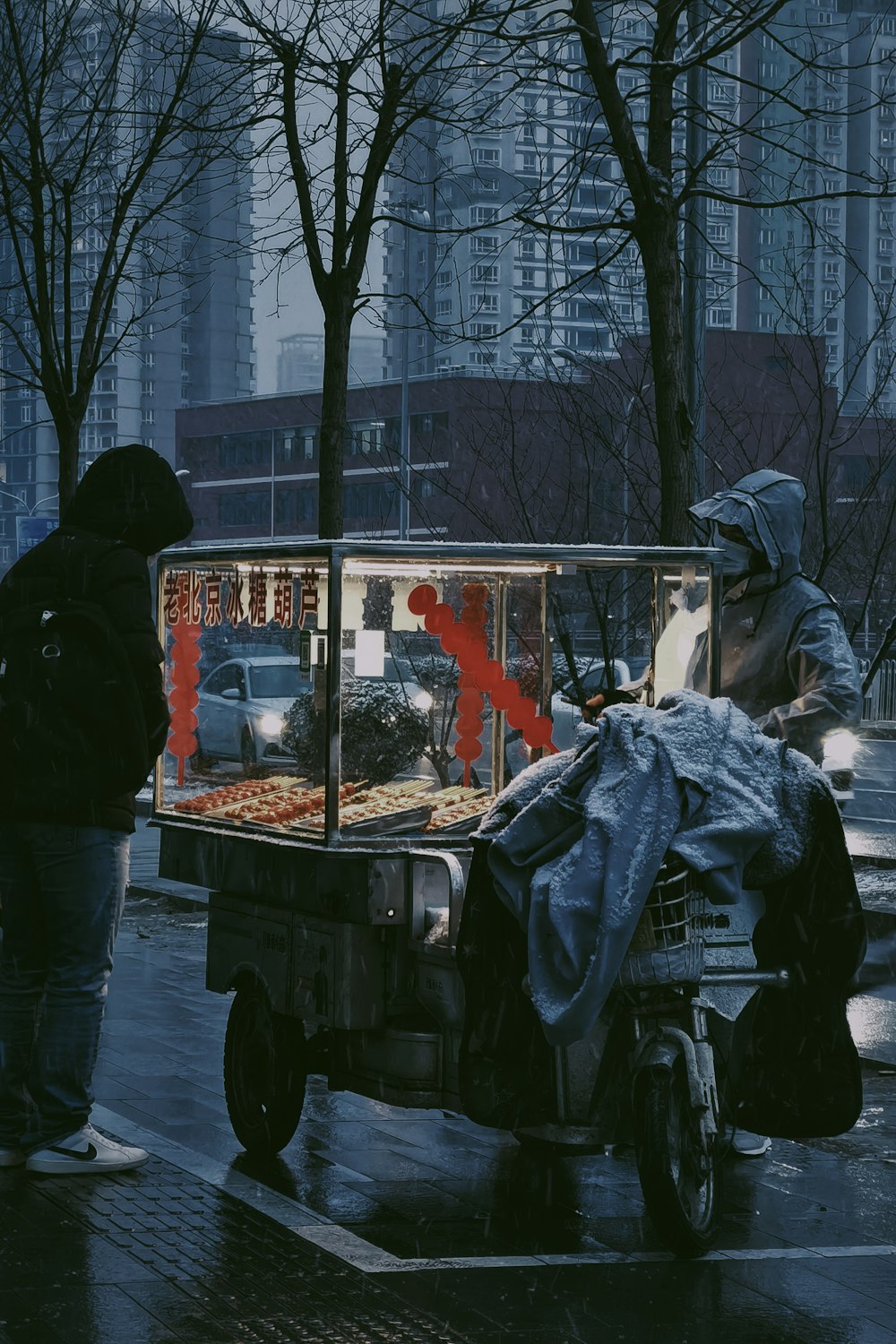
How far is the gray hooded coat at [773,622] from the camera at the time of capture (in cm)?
713

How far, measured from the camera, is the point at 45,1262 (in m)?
5.05

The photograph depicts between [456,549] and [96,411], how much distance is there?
159m

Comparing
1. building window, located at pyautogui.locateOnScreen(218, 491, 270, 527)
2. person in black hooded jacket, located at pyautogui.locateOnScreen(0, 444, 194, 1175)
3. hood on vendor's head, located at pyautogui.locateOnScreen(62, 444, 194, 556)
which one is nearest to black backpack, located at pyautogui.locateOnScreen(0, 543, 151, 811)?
person in black hooded jacket, located at pyautogui.locateOnScreen(0, 444, 194, 1175)

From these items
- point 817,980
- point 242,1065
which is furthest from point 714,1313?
point 242,1065

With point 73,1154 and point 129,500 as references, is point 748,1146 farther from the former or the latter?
point 129,500

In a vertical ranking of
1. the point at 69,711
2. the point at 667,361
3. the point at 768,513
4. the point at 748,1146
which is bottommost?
the point at 748,1146

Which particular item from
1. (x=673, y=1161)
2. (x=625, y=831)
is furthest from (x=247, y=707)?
(x=673, y=1161)

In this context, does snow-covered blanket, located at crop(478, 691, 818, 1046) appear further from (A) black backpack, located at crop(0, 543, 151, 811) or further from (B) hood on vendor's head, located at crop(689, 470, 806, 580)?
(B) hood on vendor's head, located at crop(689, 470, 806, 580)

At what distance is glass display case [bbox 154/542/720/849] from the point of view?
6535 millimetres

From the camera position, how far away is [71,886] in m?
6.03

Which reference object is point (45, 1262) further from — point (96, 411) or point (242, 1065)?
point (96, 411)

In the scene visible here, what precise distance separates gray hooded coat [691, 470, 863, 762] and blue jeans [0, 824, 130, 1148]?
2396 millimetres

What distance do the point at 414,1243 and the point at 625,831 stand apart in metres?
→ 1.29

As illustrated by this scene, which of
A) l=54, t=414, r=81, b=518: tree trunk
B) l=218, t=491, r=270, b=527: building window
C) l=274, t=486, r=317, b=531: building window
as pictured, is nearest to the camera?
l=54, t=414, r=81, b=518: tree trunk
